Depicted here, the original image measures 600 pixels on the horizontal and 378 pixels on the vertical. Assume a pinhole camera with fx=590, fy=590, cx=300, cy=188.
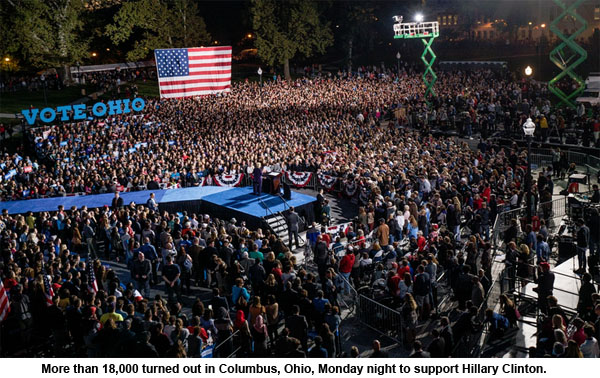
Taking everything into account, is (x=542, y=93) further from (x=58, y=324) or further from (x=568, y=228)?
(x=58, y=324)

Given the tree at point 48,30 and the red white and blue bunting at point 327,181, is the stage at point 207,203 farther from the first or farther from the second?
the tree at point 48,30

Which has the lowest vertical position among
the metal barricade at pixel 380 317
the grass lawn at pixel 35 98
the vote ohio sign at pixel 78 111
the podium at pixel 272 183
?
the metal barricade at pixel 380 317

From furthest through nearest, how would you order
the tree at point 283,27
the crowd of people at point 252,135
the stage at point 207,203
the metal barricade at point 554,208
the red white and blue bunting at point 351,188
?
the tree at point 283,27
the crowd of people at point 252,135
the red white and blue bunting at point 351,188
the stage at point 207,203
the metal barricade at point 554,208

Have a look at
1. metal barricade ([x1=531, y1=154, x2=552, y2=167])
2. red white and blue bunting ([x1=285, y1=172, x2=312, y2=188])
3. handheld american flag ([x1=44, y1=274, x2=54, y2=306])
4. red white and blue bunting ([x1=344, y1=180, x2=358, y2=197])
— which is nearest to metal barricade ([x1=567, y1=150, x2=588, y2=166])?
metal barricade ([x1=531, y1=154, x2=552, y2=167])

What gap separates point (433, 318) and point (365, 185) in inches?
426

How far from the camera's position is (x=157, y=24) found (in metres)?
63.4

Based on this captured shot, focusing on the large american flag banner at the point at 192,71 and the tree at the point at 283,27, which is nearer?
the large american flag banner at the point at 192,71

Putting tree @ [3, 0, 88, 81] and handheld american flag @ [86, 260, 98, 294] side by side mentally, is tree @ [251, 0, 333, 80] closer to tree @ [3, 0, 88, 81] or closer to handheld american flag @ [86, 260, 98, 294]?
tree @ [3, 0, 88, 81]

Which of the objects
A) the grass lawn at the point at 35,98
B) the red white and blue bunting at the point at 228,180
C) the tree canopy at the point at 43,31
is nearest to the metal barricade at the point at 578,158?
the red white and blue bunting at the point at 228,180

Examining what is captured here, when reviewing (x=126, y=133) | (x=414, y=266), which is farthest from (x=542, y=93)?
(x=414, y=266)

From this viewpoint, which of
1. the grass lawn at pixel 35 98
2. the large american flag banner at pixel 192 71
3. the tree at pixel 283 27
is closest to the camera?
the large american flag banner at pixel 192 71

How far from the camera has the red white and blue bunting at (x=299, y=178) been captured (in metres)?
28.8

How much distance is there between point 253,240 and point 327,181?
10.7 m

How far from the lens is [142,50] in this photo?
62562 mm
